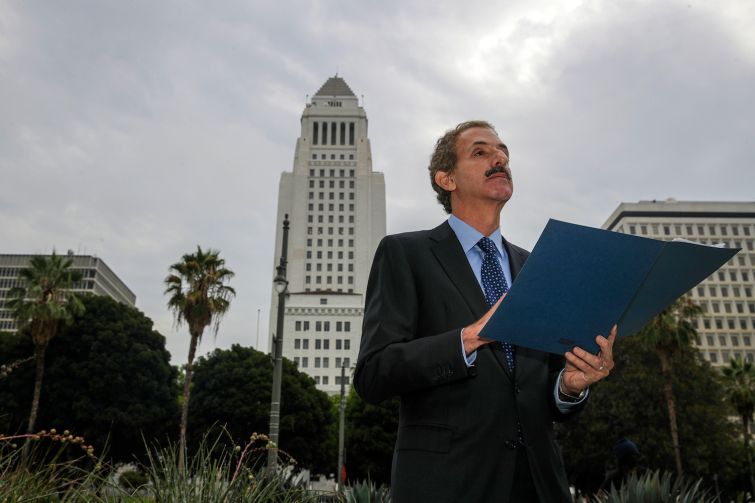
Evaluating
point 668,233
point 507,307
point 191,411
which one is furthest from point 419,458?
point 668,233

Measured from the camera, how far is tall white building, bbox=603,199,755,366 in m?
94.1

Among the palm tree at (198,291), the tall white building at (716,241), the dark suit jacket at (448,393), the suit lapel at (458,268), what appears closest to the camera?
the dark suit jacket at (448,393)

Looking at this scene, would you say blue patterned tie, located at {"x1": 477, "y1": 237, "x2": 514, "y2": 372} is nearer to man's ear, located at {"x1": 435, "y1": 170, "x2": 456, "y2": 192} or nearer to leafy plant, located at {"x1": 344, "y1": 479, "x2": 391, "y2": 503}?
man's ear, located at {"x1": 435, "y1": 170, "x2": 456, "y2": 192}

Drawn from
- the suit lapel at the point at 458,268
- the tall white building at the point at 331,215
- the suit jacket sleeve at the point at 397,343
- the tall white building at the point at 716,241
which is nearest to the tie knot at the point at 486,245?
the suit lapel at the point at 458,268

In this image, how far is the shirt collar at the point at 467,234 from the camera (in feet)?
8.64

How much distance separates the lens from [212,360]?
38.8 meters

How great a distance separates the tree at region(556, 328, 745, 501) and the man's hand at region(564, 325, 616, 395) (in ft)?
97.3

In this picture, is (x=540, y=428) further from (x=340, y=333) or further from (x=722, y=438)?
(x=340, y=333)

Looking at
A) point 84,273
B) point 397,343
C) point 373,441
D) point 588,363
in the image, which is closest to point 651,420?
point 373,441

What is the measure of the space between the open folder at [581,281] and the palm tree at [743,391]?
136ft

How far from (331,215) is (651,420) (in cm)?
7865

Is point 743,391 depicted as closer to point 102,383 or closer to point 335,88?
point 102,383

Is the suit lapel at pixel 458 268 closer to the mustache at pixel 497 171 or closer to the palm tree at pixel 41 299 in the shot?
the mustache at pixel 497 171

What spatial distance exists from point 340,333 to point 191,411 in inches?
1985
